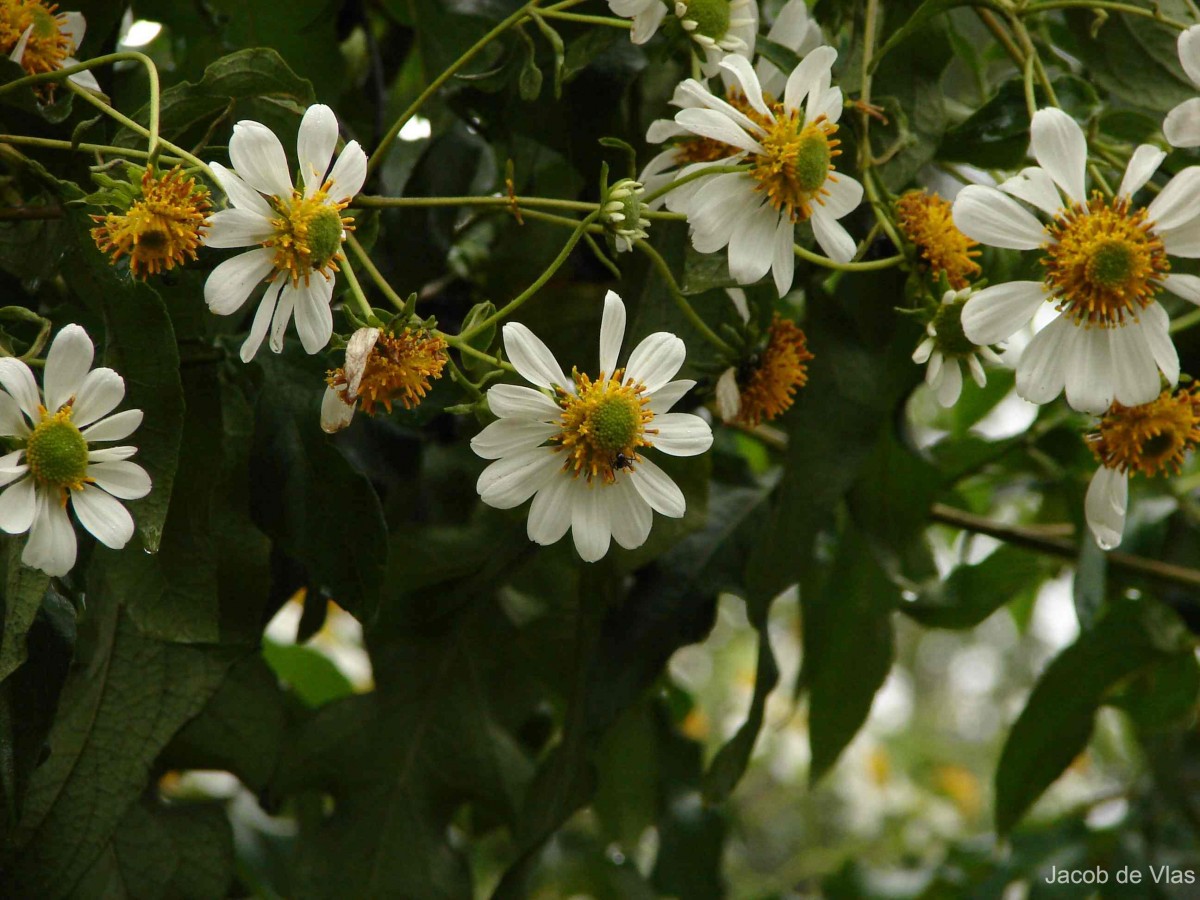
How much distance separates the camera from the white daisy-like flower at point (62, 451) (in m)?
0.38

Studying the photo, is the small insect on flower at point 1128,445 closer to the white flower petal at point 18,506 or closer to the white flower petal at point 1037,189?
the white flower petal at point 1037,189

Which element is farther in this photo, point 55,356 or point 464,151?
point 464,151

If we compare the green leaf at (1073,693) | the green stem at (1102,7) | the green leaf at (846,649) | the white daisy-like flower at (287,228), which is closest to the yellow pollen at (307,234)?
the white daisy-like flower at (287,228)

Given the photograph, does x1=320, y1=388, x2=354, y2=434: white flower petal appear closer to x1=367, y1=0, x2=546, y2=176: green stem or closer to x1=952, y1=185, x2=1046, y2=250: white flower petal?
x1=367, y1=0, x2=546, y2=176: green stem

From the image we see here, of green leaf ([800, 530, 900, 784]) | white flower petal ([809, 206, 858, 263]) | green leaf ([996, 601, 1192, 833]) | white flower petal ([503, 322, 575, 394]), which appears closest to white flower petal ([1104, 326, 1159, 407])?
white flower petal ([809, 206, 858, 263])

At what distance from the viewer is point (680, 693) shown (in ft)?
3.05

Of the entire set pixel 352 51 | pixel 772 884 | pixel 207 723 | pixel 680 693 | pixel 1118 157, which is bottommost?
pixel 772 884

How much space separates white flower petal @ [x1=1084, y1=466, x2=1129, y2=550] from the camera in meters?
0.48

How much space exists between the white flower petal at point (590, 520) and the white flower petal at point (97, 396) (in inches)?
6.7

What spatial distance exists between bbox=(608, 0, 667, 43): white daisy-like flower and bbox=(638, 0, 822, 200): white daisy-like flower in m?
0.03

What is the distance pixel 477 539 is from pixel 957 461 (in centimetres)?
39

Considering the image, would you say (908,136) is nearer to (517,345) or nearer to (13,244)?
(517,345)

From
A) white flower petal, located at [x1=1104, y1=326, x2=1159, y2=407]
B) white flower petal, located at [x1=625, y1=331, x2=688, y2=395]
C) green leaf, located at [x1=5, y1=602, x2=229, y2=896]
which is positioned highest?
white flower petal, located at [x1=625, y1=331, x2=688, y2=395]

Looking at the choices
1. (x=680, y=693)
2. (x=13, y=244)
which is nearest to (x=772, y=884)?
(x=680, y=693)
